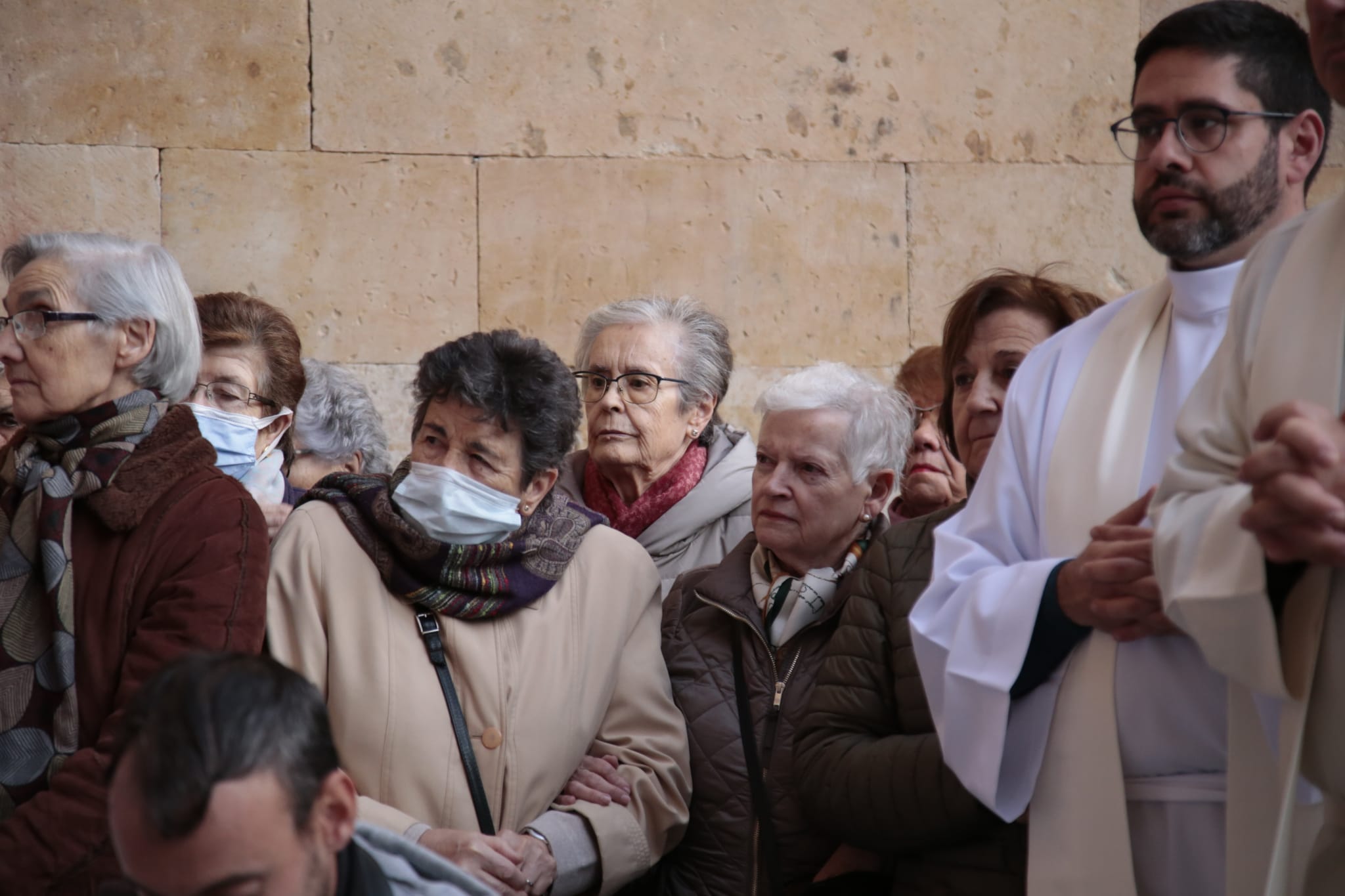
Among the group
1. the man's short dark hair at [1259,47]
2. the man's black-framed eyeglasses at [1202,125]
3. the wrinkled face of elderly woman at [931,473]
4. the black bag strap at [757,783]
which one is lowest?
the black bag strap at [757,783]

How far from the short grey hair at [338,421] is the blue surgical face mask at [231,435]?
83cm

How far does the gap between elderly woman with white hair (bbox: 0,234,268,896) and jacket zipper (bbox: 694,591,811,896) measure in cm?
110

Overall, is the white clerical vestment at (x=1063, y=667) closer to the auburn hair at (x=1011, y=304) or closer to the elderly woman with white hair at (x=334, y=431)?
the auburn hair at (x=1011, y=304)

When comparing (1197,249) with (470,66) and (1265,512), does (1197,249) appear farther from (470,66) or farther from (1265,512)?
(470,66)

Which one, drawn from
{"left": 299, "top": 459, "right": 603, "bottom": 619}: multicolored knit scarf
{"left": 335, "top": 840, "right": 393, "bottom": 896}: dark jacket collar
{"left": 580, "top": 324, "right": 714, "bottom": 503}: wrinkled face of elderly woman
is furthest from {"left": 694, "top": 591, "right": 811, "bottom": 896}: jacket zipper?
{"left": 335, "top": 840, "right": 393, "bottom": 896}: dark jacket collar

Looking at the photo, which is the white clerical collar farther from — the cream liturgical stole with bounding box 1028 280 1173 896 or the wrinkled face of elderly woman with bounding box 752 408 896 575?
the wrinkled face of elderly woman with bounding box 752 408 896 575

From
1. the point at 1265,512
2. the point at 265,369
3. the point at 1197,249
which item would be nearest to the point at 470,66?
the point at 265,369

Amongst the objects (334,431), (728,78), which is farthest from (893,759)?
(728,78)

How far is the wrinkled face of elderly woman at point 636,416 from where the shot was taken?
427 cm

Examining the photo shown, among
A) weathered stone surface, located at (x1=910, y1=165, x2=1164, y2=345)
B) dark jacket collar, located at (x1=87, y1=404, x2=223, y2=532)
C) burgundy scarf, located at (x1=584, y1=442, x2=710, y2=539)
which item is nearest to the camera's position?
dark jacket collar, located at (x1=87, y1=404, x2=223, y2=532)

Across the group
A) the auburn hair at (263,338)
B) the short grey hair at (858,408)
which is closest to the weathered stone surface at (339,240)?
the auburn hair at (263,338)

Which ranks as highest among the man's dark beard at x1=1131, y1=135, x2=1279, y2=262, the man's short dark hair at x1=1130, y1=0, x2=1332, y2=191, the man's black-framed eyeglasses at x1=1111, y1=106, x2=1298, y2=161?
the man's short dark hair at x1=1130, y1=0, x2=1332, y2=191

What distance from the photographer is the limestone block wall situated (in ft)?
18.1

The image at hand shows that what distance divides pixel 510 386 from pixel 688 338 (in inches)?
47.4
